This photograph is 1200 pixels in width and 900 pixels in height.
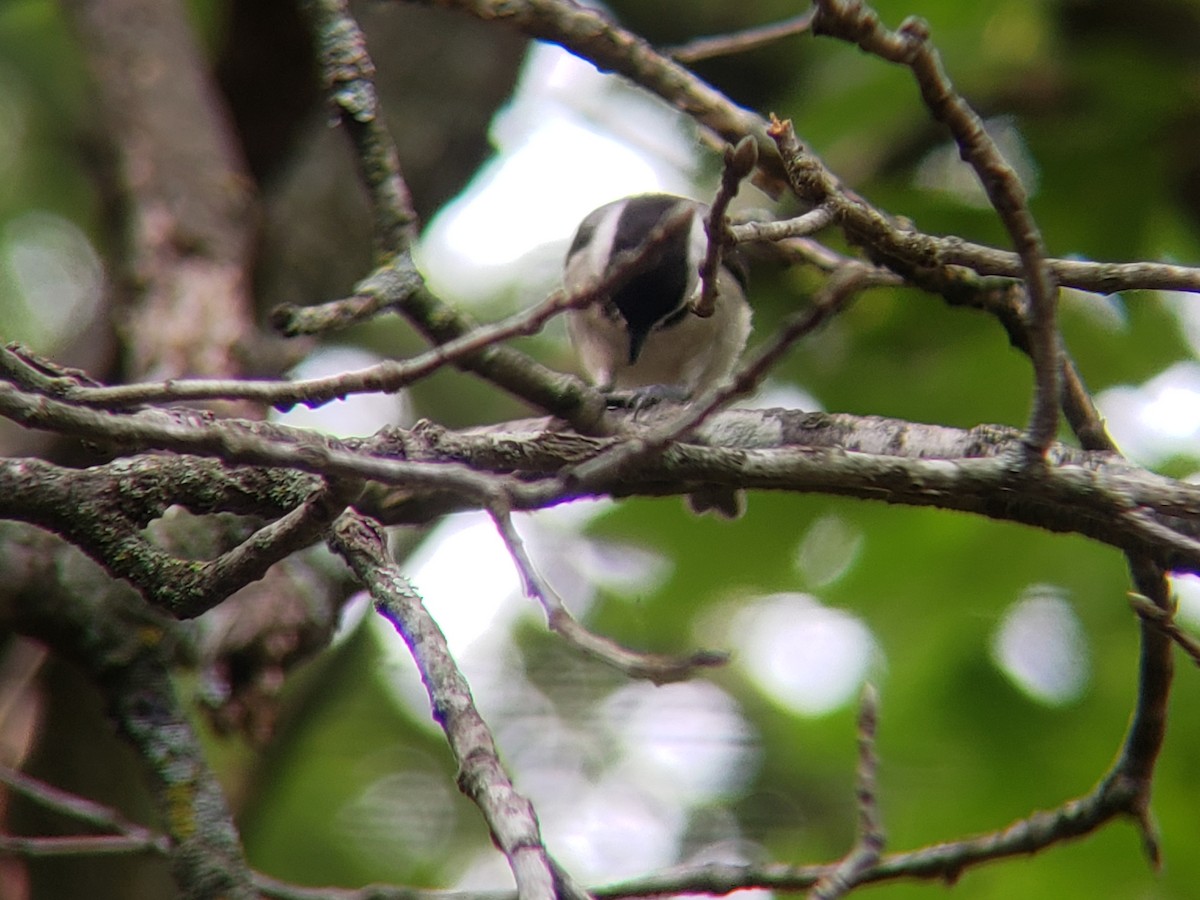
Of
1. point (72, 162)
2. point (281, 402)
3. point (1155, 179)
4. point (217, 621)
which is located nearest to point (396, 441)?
point (281, 402)

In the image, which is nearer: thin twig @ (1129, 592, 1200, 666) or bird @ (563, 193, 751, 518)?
thin twig @ (1129, 592, 1200, 666)

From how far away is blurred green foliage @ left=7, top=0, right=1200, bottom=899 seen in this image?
3012mm

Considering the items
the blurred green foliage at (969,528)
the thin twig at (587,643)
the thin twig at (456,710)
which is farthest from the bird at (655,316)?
the thin twig at (587,643)

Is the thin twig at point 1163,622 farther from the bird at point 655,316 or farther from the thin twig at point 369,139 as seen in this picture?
the bird at point 655,316

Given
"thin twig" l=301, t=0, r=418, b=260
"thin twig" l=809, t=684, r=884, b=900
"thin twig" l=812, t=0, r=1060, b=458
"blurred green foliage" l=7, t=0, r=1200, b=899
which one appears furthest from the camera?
"blurred green foliage" l=7, t=0, r=1200, b=899

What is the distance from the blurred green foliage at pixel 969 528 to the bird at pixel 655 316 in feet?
0.94

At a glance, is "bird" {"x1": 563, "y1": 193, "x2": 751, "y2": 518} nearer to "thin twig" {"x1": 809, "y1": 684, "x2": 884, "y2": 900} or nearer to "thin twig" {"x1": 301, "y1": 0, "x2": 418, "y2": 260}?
"thin twig" {"x1": 809, "y1": 684, "x2": 884, "y2": 900}

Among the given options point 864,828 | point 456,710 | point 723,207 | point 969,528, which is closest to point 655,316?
point 969,528

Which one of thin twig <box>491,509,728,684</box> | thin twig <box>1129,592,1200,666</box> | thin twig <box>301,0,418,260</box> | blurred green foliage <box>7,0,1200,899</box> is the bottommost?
blurred green foliage <box>7,0,1200,899</box>

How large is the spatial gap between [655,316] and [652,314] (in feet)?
0.04

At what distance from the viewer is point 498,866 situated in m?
4.93

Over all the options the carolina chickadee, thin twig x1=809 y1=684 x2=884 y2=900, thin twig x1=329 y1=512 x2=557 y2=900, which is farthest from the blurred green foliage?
thin twig x1=329 y1=512 x2=557 y2=900

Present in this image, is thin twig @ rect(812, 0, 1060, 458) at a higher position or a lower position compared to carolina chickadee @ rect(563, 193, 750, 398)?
higher

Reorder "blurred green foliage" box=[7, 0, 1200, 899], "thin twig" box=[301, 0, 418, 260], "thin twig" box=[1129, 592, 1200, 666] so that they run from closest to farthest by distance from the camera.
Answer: "thin twig" box=[1129, 592, 1200, 666]
"thin twig" box=[301, 0, 418, 260]
"blurred green foliage" box=[7, 0, 1200, 899]
